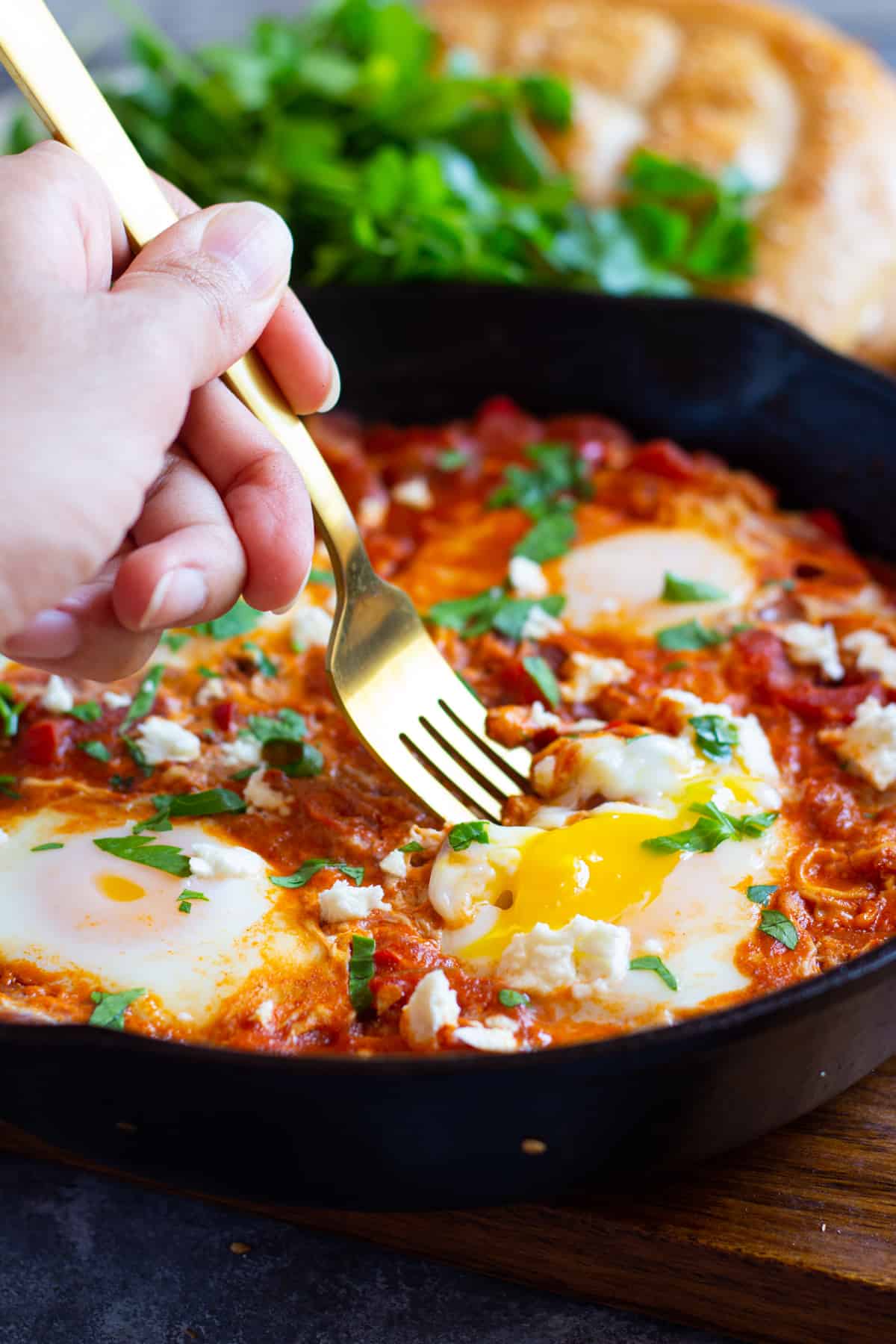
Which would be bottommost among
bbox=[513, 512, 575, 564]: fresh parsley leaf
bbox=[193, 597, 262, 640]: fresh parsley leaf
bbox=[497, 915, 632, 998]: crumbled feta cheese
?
bbox=[513, 512, 575, 564]: fresh parsley leaf

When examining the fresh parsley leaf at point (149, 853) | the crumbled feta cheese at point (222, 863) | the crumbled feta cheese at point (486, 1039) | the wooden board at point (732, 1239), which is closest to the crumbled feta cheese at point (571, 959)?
the crumbled feta cheese at point (486, 1039)

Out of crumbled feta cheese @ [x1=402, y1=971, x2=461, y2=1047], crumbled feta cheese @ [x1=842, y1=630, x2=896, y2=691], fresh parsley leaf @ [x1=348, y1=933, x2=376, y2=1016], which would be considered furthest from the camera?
crumbled feta cheese @ [x1=842, y1=630, x2=896, y2=691]

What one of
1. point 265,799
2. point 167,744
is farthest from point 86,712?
point 265,799

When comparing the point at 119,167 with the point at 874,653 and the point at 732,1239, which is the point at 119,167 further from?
the point at 732,1239

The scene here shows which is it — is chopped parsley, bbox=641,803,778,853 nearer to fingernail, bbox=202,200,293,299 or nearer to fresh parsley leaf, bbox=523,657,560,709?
fresh parsley leaf, bbox=523,657,560,709

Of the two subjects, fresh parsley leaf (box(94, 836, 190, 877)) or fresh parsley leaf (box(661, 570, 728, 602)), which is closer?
fresh parsley leaf (box(94, 836, 190, 877))

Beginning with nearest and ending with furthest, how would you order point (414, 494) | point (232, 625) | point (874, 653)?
point (874, 653) → point (232, 625) → point (414, 494)

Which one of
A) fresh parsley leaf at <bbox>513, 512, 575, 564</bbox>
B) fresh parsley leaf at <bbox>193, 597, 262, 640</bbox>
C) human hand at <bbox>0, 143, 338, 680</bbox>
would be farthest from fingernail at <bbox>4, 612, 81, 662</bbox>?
fresh parsley leaf at <bbox>513, 512, 575, 564</bbox>
